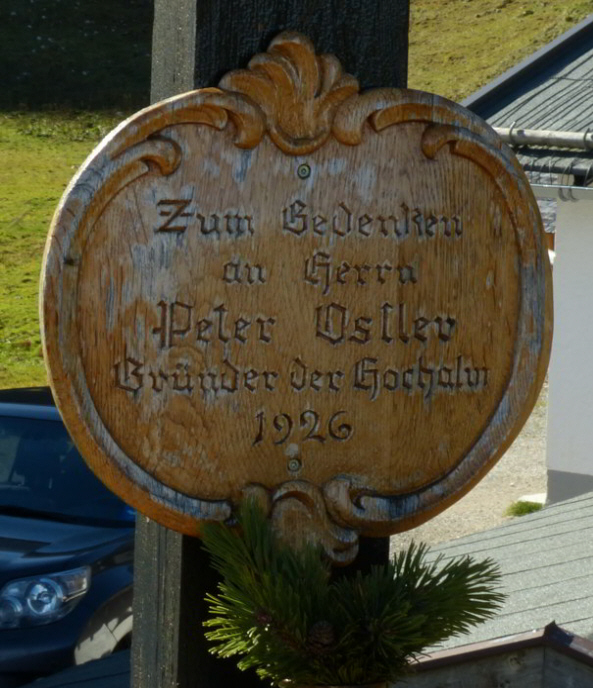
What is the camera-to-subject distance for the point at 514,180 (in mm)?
2135

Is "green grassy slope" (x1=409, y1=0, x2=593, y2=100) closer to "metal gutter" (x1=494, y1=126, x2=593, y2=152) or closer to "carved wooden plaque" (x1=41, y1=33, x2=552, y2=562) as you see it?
"metal gutter" (x1=494, y1=126, x2=593, y2=152)

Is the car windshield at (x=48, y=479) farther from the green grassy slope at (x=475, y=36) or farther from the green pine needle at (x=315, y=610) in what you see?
the green grassy slope at (x=475, y=36)

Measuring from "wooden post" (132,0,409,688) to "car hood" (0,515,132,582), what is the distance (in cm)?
318

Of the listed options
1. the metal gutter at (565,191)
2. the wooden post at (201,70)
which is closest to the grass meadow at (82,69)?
the metal gutter at (565,191)

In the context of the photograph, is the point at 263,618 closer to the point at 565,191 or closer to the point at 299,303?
the point at 299,303

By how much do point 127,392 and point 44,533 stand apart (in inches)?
146

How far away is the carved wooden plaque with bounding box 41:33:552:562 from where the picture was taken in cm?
193

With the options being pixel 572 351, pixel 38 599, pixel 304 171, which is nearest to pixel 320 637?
pixel 304 171

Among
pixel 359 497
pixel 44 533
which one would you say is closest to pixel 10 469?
pixel 44 533

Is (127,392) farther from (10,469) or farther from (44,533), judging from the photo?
(10,469)

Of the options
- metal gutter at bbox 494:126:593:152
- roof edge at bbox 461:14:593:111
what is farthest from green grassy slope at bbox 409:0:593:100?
metal gutter at bbox 494:126:593:152

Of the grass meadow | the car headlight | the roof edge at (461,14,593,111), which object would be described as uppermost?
the grass meadow

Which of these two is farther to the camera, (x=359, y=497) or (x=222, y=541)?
(x=359, y=497)

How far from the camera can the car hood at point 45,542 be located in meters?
5.29
